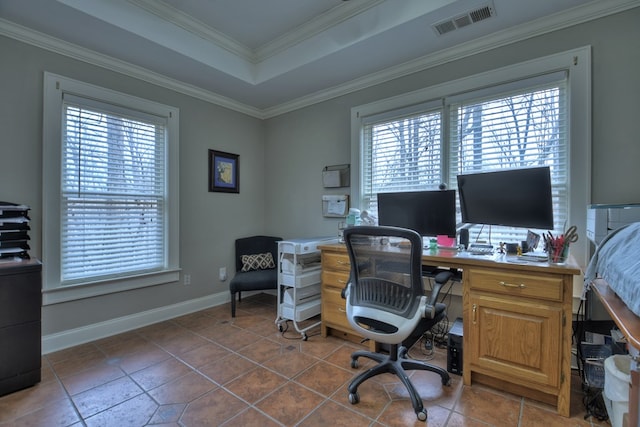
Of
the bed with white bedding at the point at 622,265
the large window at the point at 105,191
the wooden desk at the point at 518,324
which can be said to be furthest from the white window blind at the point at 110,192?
the bed with white bedding at the point at 622,265

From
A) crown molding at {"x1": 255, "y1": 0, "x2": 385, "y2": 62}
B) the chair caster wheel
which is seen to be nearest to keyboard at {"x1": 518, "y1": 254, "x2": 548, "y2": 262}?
the chair caster wheel

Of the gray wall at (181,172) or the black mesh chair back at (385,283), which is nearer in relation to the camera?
the black mesh chair back at (385,283)

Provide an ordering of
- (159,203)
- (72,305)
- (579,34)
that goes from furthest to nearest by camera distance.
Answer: (159,203)
(72,305)
(579,34)

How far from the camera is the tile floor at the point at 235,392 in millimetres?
1642

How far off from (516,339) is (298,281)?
66.7 inches

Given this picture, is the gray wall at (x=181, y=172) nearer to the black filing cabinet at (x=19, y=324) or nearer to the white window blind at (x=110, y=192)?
the white window blind at (x=110, y=192)

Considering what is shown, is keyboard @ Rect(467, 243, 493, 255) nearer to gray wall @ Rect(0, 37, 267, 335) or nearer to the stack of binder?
gray wall @ Rect(0, 37, 267, 335)

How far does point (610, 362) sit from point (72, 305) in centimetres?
373

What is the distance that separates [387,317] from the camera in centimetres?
175

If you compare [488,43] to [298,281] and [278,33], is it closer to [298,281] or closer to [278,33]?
[278,33]

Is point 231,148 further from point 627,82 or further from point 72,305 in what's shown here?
point 627,82

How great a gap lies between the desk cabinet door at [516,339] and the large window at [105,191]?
291cm

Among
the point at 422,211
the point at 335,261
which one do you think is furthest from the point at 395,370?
the point at 422,211

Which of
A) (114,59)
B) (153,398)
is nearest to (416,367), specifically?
(153,398)
